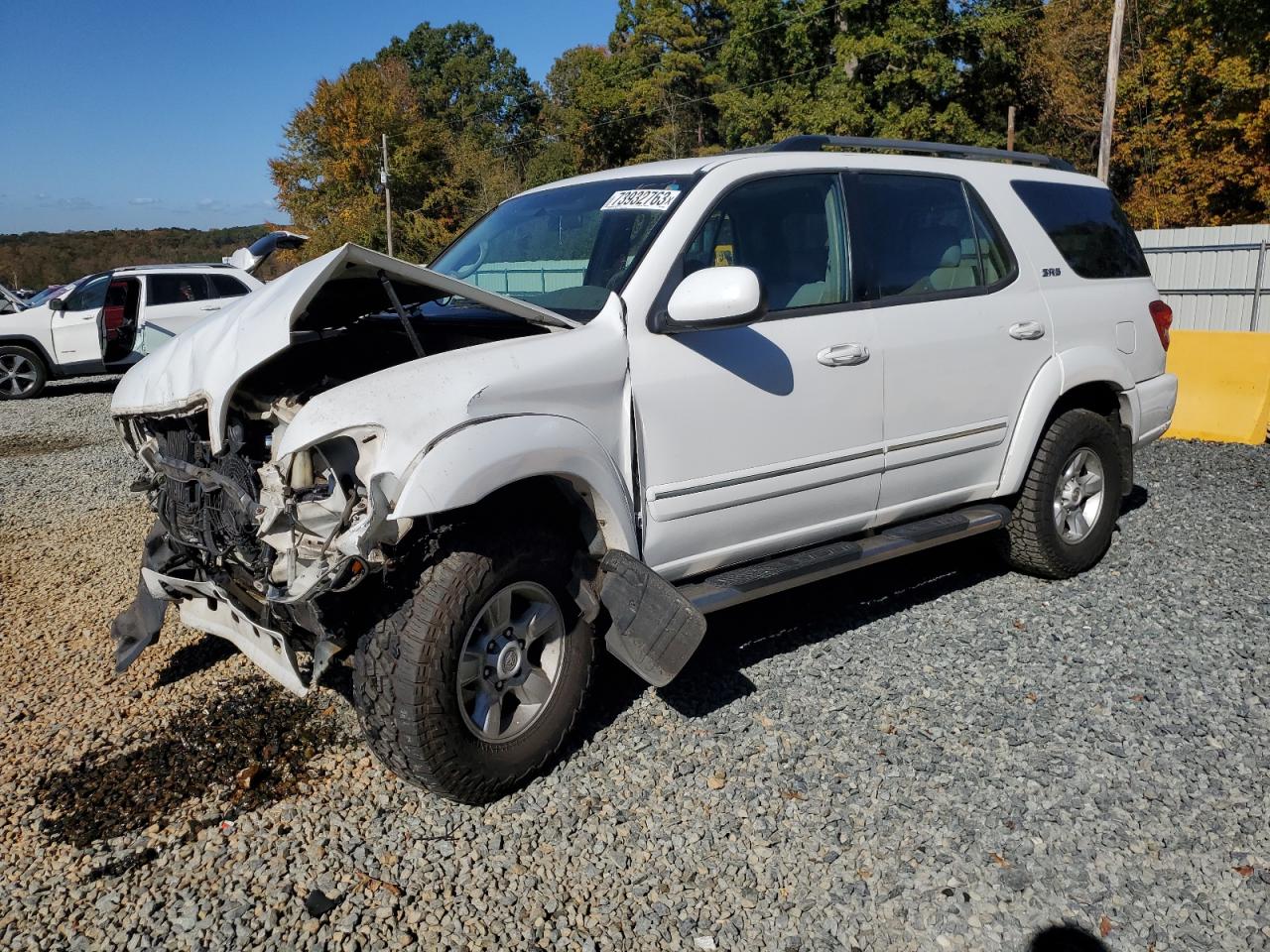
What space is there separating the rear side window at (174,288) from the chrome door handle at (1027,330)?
42.2ft

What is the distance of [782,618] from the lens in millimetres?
4785

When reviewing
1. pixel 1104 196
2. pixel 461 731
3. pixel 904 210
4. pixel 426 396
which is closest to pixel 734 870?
pixel 461 731

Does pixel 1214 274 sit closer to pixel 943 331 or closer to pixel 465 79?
pixel 943 331

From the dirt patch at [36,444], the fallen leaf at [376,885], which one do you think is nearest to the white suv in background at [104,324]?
the dirt patch at [36,444]

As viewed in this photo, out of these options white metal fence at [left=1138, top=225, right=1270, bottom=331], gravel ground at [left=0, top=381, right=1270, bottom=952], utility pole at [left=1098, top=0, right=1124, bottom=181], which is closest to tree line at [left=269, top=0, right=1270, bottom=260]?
utility pole at [left=1098, top=0, right=1124, bottom=181]

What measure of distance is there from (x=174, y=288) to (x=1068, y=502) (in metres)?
13.0

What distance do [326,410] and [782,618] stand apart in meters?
2.64

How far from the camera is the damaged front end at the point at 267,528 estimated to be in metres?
2.85

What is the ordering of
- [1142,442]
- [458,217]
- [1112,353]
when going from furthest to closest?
1. [458,217]
2. [1142,442]
3. [1112,353]

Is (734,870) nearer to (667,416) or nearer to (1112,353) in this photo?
(667,416)

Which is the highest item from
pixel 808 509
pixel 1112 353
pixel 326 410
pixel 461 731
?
pixel 326 410

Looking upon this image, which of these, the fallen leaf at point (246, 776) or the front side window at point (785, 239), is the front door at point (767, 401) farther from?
the fallen leaf at point (246, 776)

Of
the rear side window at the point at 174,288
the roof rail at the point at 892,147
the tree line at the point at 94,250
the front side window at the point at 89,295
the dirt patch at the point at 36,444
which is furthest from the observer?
the tree line at the point at 94,250

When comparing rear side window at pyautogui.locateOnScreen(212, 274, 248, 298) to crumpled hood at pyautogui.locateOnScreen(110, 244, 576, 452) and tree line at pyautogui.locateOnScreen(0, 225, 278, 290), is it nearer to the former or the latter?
crumpled hood at pyautogui.locateOnScreen(110, 244, 576, 452)
